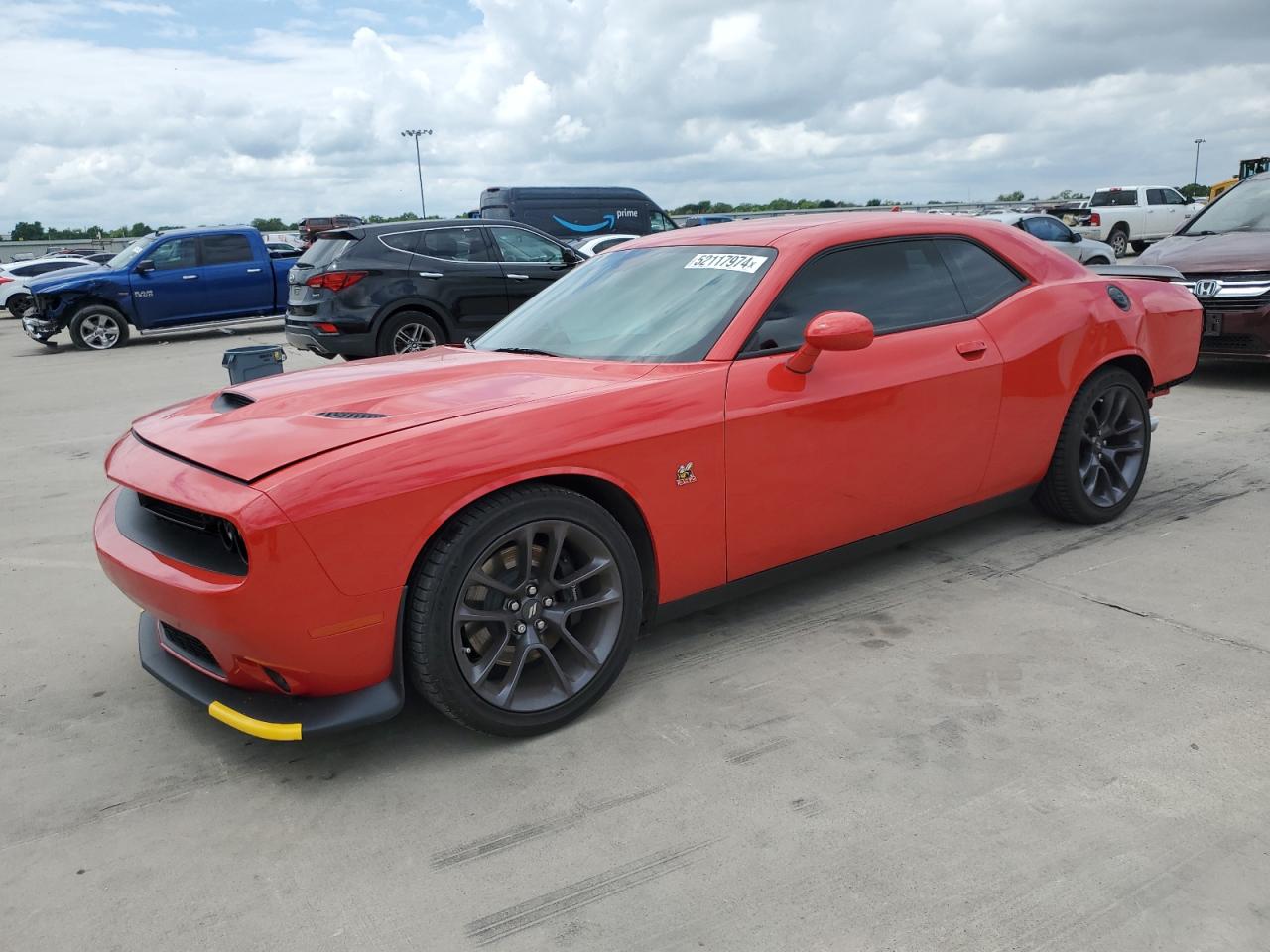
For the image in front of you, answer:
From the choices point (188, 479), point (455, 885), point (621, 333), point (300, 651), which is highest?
point (621, 333)

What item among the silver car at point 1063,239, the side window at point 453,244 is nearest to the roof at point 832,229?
the side window at point 453,244

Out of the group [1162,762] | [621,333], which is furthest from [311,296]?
[1162,762]

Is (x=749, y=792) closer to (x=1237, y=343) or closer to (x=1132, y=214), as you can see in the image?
(x=1237, y=343)

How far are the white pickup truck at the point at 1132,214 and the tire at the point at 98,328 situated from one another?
73.3ft

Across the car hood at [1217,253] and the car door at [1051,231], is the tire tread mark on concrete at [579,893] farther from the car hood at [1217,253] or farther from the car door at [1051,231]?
the car door at [1051,231]

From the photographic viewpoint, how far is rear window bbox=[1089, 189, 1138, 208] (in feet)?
90.5

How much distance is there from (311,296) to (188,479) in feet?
25.3

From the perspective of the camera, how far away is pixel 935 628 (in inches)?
144

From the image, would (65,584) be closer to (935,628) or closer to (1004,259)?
(935,628)

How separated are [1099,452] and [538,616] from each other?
117 inches

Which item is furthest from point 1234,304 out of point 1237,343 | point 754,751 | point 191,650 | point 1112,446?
point 191,650

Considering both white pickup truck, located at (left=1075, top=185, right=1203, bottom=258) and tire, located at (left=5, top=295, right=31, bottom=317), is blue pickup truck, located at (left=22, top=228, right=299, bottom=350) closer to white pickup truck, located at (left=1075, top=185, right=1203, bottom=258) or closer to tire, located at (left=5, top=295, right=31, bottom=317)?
tire, located at (left=5, top=295, right=31, bottom=317)

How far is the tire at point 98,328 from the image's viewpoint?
47.6 feet

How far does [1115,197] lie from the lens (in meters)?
28.0
